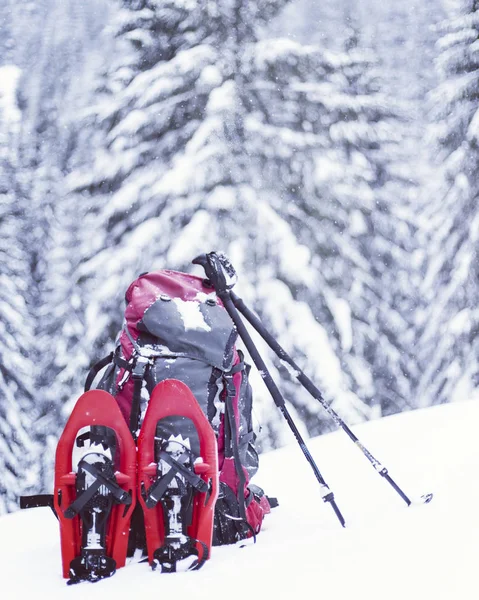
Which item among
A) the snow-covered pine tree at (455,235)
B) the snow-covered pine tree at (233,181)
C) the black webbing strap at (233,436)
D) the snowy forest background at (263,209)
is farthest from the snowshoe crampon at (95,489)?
the snow-covered pine tree at (455,235)

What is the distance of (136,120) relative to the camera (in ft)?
30.6

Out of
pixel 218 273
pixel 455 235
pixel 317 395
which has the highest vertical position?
pixel 455 235

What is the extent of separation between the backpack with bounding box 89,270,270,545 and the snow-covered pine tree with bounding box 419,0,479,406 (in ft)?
26.3

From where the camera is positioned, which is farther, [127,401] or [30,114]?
[30,114]

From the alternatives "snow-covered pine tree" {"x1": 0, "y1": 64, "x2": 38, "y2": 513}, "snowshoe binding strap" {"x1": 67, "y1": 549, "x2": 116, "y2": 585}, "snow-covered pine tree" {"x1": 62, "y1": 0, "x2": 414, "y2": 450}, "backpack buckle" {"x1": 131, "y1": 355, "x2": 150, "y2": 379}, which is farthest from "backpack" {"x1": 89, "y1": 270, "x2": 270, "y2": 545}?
"snow-covered pine tree" {"x1": 0, "y1": 64, "x2": 38, "y2": 513}

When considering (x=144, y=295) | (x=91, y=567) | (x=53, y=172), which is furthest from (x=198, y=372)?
(x=53, y=172)

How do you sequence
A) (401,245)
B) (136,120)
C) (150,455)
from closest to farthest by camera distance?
(150,455) → (136,120) → (401,245)

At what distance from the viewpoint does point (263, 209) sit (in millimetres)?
8984

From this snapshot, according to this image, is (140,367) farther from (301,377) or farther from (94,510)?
(301,377)

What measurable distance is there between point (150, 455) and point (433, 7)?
15.8m

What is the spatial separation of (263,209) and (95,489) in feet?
22.7

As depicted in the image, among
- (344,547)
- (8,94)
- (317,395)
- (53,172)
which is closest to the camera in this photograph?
(344,547)

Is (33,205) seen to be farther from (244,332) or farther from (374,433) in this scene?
(244,332)

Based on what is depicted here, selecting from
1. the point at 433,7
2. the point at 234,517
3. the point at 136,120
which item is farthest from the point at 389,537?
the point at 433,7
